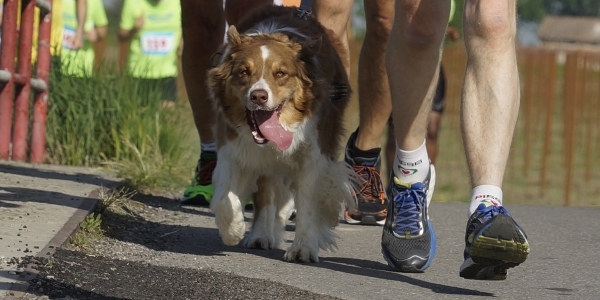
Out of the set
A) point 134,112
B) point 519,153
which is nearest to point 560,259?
point 134,112

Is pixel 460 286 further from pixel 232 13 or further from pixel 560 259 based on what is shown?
pixel 232 13

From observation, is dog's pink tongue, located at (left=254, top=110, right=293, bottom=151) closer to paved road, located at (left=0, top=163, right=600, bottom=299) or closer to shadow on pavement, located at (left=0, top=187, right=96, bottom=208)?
paved road, located at (left=0, top=163, right=600, bottom=299)

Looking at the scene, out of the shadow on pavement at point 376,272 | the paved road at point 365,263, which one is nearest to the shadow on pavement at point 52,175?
the paved road at point 365,263

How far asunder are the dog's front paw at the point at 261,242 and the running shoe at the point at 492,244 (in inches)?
51.9

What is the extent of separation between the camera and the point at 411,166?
13.6 feet

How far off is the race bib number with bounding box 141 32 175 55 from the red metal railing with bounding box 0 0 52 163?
3.85 meters

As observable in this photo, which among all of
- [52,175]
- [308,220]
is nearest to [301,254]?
[308,220]

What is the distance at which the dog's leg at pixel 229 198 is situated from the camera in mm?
4340

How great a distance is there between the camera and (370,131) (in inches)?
214

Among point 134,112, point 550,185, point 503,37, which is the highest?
point 503,37

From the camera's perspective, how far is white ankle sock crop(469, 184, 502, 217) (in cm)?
352

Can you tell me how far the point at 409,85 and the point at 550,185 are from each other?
10.7 m

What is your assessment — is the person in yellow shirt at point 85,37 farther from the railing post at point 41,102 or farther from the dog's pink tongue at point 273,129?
the dog's pink tongue at point 273,129

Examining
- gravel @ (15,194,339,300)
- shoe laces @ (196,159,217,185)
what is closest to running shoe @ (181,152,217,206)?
shoe laces @ (196,159,217,185)
